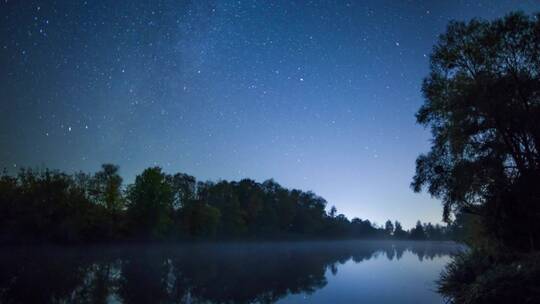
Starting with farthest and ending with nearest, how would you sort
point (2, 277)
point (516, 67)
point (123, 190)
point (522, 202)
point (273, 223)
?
point (273, 223)
point (123, 190)
point (2, 277)
point (516, 67)
point (522, 202)

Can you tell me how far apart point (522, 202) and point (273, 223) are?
337ft

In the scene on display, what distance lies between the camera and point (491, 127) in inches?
762

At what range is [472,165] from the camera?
19.2 m

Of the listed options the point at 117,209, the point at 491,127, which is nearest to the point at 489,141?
the point at 491,127

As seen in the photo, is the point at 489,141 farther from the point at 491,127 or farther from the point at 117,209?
the point at 117,209

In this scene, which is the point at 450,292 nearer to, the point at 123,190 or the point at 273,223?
the point at 123,190

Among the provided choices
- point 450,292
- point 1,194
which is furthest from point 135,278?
point 1,194

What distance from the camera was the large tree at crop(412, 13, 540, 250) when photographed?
58.6ft

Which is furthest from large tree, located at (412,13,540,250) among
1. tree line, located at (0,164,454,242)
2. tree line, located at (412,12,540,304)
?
tree line, located at (0,164,454,242)

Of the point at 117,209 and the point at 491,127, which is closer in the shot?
the point at 491,127

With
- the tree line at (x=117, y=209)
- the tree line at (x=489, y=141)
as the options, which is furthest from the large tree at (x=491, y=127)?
the tree line at (x=117, y=209)

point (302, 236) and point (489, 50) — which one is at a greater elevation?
point (489, 50)

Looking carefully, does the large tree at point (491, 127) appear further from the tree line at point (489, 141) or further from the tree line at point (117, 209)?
the tree line at point (117, 209)

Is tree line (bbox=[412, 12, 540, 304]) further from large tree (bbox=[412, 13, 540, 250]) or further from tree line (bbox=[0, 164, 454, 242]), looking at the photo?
tree line (bbox=[0, 164, 454, 242])
